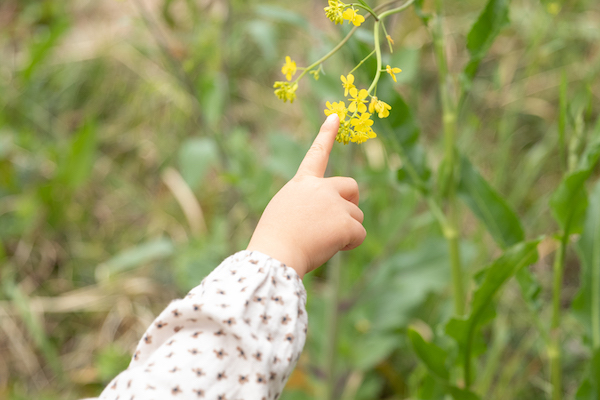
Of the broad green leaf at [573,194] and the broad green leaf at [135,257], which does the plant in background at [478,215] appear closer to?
the broad green leaf at [573,194]

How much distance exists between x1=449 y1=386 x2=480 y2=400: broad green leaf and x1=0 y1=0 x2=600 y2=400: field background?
225 mm

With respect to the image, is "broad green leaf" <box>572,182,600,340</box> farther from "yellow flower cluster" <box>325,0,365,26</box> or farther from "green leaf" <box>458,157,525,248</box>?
"yellow flower cluster" <box>325,0,365,26</box>

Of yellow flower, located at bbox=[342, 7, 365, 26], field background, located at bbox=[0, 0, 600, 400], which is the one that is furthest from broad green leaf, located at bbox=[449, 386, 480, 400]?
yellow flower, located at bbox=[342, 7, 365, 26]

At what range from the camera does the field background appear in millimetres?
880

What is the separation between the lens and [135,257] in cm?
101

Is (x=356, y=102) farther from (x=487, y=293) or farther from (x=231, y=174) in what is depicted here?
(x=231, y=174)

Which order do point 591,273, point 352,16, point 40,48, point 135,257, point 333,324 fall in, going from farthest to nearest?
point 40,48, point 135,257, point 333,324, point 591,273, point 352,16

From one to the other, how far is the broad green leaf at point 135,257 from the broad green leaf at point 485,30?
73 cm

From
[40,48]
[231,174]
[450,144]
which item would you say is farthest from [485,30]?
[40,48]

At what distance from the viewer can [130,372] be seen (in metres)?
0.40

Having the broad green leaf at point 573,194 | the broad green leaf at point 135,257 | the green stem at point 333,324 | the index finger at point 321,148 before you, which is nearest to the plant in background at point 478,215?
→ the broad green leaf at point 573,194

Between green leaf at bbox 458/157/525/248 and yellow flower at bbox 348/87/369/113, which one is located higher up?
yellow flower at bbox 348/87/369/113

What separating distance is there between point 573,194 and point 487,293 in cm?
15

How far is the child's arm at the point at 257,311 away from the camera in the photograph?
0.38 meters
